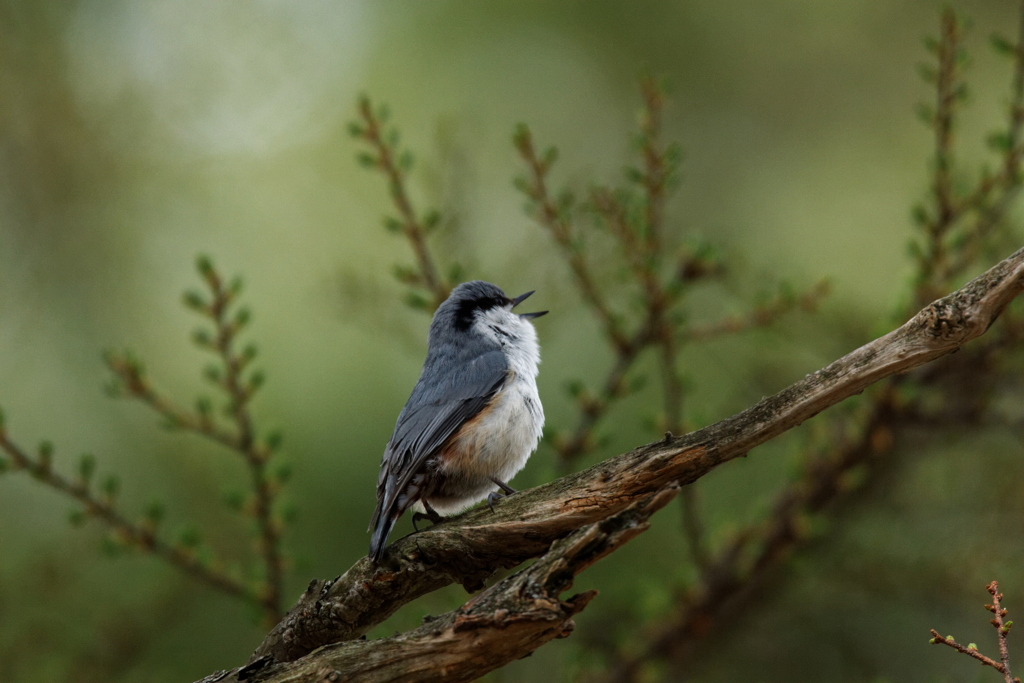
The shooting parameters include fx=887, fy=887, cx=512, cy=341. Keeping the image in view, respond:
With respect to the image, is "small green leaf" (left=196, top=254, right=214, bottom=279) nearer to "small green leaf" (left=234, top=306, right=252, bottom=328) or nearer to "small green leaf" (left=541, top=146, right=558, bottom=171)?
"small green leaf" (left=234, top=306, right=252, bottom=328)

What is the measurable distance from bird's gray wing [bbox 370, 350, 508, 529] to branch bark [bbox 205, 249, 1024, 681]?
23 cm

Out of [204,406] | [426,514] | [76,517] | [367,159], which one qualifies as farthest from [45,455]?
[367,159]

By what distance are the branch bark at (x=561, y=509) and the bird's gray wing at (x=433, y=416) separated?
232 millimetres

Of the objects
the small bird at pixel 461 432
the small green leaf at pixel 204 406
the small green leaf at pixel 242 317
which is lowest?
the small bird at pixel 461 432

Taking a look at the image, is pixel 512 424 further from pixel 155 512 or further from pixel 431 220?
pixel 155 512

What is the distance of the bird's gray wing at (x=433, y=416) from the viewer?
2.08 m

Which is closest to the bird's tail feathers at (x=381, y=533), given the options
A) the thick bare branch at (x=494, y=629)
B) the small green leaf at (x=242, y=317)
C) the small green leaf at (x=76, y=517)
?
the thick bare branch at (x=494, y=629)

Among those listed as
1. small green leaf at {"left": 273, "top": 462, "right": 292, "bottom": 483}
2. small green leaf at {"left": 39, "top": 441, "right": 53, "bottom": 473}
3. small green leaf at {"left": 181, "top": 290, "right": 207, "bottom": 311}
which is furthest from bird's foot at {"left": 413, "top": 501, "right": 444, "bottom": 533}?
small green leaf at {"left": 39, "top": 441, "right": 53, "bottom": 473}

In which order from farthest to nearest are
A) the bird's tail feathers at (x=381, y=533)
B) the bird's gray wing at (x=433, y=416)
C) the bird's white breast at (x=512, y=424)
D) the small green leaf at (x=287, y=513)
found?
the small green leaf at (x=287, y=513)
the bird's white breast at (x=512, y=424)
the bird's gray wing at (x=433, y=416)
the bird's tail feathers at (x=381, y=533)

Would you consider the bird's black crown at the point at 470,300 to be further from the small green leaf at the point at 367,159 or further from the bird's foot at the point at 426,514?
the bird's foot at the point at 426,514

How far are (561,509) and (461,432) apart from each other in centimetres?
67

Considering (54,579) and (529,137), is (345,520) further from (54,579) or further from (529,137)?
(529,137)

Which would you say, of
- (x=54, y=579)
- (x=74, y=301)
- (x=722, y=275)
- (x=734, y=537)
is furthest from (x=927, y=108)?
(x=74, y=301)

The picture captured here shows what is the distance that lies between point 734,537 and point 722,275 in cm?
93
